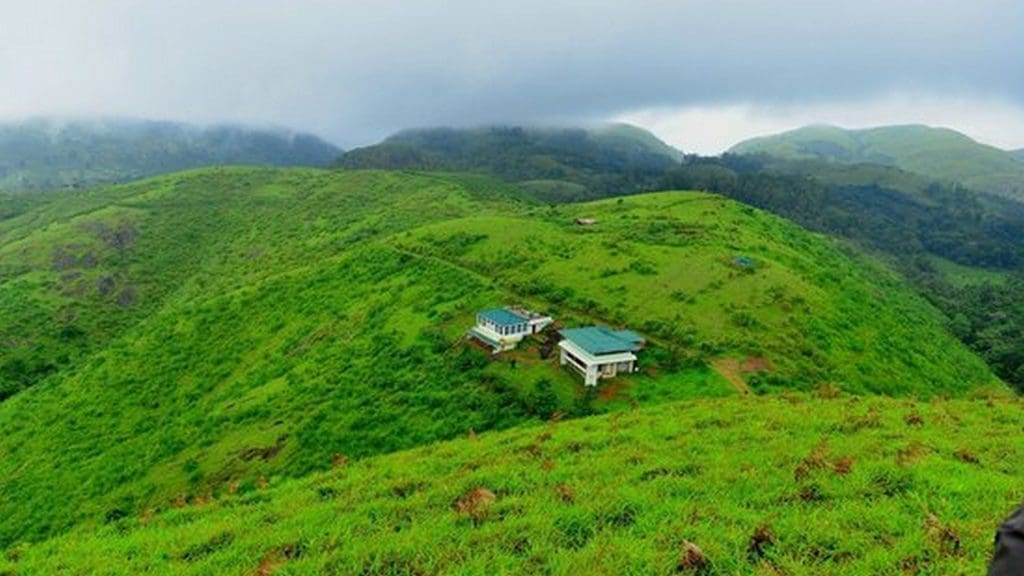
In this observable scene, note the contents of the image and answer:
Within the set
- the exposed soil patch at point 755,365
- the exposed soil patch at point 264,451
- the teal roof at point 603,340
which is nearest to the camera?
the exposed soil patch at point 264,451

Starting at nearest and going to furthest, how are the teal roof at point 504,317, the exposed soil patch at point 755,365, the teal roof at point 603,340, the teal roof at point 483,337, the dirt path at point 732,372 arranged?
the dirt path at point 732,372 → the teal roof at point 603,340 → the exposed soil patch at point 755,365 → the teal roof at point 483,337 → the teal roof at point 504,317

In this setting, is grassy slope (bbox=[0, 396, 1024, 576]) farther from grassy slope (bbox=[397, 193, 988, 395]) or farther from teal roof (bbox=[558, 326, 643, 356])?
grassy slope (bbox=[397, 193, 988, 395])

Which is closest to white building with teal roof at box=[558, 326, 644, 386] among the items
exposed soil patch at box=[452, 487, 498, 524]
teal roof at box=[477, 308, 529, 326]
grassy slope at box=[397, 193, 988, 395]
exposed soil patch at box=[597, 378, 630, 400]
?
exposed soil patch at box=[597, 378, 630, 400]

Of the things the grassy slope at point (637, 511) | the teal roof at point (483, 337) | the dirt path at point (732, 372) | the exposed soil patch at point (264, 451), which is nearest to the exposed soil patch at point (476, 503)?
the grassy slope at point (637, 511)

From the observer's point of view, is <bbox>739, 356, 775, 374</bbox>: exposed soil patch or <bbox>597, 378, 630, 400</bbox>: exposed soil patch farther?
<bbox>739, 356, 775, 374</bbox>: exposed soil patch

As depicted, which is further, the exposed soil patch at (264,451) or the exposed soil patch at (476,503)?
the exposed soil patch at (264,451)

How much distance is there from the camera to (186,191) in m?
181

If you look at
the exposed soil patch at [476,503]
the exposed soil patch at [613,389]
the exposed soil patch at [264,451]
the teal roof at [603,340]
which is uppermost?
the exposed soil patch at [476,503]

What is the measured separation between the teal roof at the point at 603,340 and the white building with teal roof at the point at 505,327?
2627 millimetres

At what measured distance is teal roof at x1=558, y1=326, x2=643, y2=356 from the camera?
39594mm

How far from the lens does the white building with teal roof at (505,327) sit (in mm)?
44812

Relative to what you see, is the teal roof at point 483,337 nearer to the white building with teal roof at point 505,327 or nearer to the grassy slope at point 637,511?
the white building with teal roof at point 505,327

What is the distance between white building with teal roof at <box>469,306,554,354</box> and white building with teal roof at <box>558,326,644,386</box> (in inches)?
141

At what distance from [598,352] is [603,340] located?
2.23 metres
